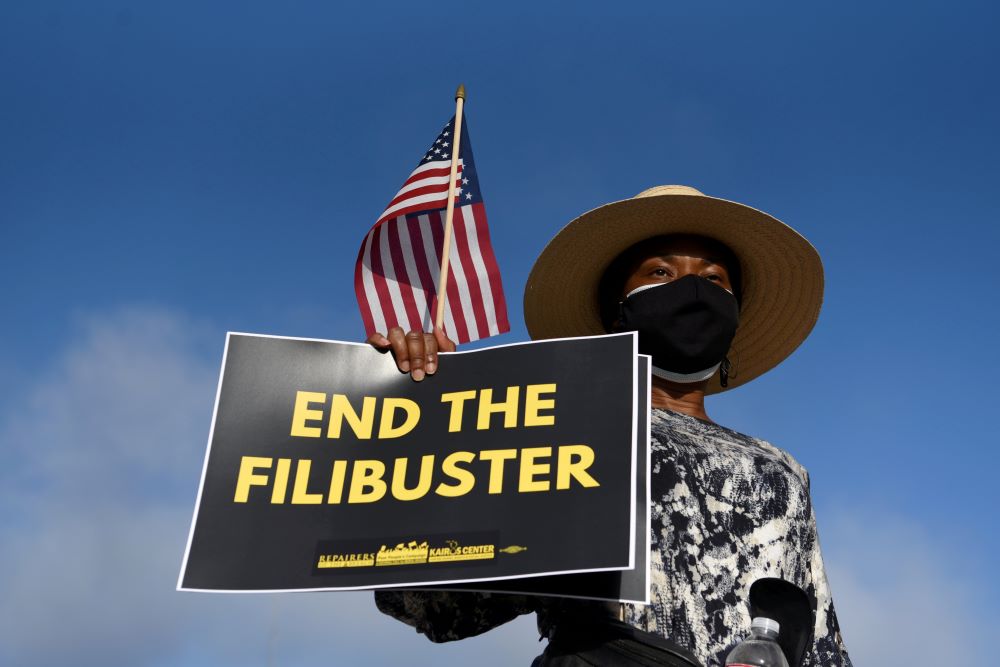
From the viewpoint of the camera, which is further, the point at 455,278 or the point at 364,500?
the point at 455,278

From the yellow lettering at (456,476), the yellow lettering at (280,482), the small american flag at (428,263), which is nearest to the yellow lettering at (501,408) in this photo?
the yellow lettering at (456,476)

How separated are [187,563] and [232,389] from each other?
565 mm

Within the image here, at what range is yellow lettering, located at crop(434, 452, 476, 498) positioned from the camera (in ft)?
10.1

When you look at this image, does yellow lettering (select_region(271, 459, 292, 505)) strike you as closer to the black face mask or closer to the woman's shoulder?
the woman's shoulder

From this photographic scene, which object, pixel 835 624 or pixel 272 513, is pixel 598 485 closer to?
pixel 272 513

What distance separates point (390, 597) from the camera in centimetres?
338

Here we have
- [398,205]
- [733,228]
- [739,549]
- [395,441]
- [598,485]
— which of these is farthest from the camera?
[398,205]

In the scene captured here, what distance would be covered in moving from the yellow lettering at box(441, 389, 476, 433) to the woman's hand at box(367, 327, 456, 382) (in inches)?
4.3

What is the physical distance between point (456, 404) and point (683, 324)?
1.13 meters

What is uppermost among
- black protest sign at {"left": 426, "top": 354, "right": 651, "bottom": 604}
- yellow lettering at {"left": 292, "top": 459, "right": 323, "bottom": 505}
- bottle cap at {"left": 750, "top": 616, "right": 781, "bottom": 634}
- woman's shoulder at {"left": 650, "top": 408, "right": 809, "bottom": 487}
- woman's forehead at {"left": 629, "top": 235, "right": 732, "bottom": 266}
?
woman's forehead at {"left": 629, "top": 235, "right": 732, "bottom": 266}

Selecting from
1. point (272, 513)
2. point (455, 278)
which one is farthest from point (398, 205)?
point (272, 513)

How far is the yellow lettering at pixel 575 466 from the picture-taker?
3002 millimetres

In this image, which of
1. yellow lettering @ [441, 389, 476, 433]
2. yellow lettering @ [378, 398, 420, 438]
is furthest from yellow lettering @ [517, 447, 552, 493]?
yellow lettering @ [378, 398, 420, 438]

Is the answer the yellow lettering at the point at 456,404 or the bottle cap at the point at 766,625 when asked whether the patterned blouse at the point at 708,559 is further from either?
the yellow lettering at the point at 456,404
